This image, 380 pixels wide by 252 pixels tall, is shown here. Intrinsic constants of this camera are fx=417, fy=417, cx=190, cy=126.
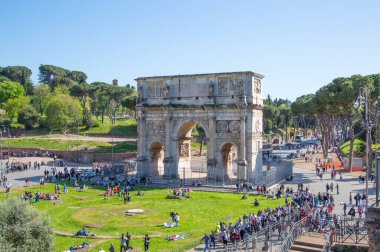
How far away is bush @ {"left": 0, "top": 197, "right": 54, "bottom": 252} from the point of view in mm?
18281

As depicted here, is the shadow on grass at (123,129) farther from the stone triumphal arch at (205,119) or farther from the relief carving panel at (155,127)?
the stone triumphal arch at (205,119)

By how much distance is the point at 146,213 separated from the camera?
32188 mm

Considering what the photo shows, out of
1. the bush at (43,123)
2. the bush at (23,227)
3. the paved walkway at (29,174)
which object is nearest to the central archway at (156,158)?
the paved walkway at (29,174)

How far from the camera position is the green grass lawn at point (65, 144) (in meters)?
69.8

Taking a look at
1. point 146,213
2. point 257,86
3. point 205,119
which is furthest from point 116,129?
point 146,213

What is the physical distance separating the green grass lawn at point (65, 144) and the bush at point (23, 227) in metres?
47.8

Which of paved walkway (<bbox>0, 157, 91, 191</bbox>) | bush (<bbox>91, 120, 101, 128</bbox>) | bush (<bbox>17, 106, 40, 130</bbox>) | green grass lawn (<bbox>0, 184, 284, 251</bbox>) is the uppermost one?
bush (<bbox>17, 106, 40, 130</bbox>)

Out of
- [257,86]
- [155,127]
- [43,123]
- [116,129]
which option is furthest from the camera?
[43,123]

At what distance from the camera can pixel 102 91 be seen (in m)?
96.1

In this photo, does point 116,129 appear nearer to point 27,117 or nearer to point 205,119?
point 27,117

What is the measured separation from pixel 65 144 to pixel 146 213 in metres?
45.2

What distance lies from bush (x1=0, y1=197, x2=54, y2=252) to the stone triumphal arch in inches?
1039

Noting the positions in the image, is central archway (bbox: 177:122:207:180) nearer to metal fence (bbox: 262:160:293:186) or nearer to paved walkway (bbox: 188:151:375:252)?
metal fence (bbox: 262:160:293:186)

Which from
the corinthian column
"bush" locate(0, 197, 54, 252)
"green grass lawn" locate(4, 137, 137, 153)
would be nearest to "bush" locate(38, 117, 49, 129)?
"green grass lawn" locate(4, 137, 137, 153)
